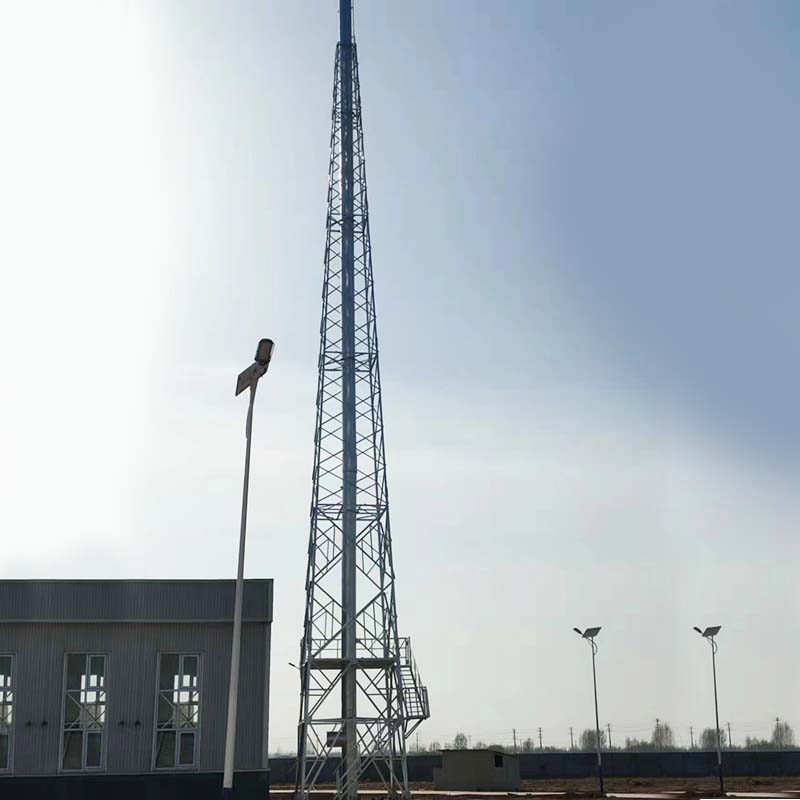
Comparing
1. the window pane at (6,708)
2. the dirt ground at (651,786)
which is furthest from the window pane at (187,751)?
the dirt ground at (651,786)

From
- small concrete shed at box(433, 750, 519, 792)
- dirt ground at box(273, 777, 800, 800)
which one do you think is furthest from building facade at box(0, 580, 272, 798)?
small concrete shed at box(433, 750, 519, 792)

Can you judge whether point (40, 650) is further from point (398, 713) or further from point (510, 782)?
point (510, 782)

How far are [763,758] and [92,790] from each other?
2158 inches

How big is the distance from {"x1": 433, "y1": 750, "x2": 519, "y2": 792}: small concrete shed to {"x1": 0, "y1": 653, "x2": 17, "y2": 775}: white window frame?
3315 centimetres

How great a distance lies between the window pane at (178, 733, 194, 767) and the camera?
119 ft

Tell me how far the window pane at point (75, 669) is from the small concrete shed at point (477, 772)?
32.2 metres

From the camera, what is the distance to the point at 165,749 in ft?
119

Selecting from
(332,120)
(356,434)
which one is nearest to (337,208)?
(332,120)

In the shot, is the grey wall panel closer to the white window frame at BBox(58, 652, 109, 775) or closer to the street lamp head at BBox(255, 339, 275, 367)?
the white window frame at BBox(58, 652, 109, 775)

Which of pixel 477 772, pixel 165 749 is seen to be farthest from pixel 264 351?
pixel 477 772

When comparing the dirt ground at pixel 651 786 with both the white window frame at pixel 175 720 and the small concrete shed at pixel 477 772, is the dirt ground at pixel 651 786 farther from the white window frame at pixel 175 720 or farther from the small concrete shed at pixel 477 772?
the white window frame at pixel 175 720

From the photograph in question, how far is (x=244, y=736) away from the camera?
36750 mm

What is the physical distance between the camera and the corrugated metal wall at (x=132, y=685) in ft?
118

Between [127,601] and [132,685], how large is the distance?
2.71 metres
